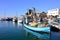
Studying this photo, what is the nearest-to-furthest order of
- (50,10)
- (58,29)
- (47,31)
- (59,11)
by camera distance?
(47,31)
(58,29)
(59,11)
(50,10)

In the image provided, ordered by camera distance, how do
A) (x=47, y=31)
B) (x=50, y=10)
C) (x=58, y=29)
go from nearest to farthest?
(x=47, y=31)
(x=58, y=29)
(x=50, y=10)

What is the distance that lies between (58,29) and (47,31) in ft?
14.5

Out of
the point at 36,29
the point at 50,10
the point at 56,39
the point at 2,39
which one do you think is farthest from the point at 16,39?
the point at 50,10

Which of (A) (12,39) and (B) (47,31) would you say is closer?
(A) (12,39)

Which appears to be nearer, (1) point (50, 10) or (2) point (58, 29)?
(2) point (58, 29)

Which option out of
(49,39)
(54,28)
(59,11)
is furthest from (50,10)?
A: (49,39)

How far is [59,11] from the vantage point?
120 metres

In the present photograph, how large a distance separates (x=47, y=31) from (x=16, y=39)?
1084 centimetres

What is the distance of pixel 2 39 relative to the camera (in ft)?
97.8

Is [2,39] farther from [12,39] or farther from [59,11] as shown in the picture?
[59,11]

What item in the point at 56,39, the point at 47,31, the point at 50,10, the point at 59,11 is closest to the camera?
the point at 56,39

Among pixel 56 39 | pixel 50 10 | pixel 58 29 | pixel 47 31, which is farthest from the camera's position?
pixel 50 10

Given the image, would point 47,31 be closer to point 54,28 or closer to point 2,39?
point 54,28

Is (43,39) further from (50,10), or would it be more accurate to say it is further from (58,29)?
(50,10)
